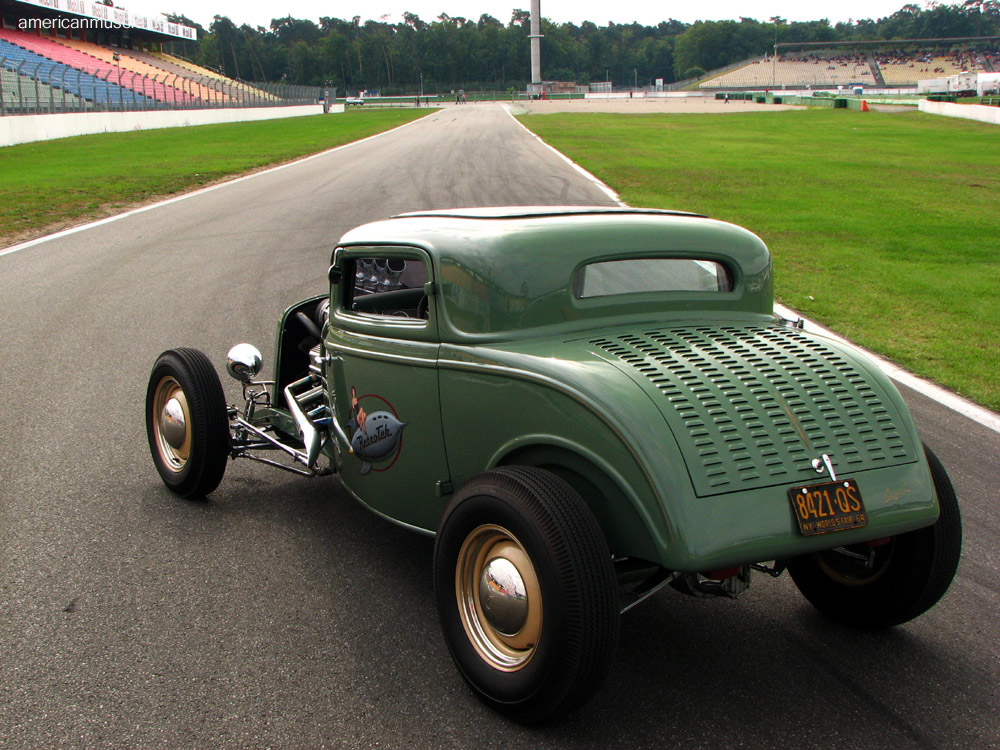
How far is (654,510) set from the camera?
2.71 meters

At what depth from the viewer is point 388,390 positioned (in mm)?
3684

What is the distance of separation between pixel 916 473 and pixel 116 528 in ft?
11.4

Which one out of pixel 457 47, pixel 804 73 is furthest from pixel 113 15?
pixel 457 47

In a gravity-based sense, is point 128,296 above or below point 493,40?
below

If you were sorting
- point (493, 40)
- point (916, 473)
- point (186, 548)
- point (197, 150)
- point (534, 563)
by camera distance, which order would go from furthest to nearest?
point (493, 40) → point (197, 150) → point (186, 548) → point (916, 473) → point (534, 563)

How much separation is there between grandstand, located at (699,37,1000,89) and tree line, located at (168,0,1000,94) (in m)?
32.1

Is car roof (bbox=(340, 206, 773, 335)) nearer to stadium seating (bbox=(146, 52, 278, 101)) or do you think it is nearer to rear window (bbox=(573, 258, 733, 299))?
rear window (bbox=(573, 258, 733, 299))

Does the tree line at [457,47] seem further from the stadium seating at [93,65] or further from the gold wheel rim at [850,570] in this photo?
the gold wheel rim at [850,570]

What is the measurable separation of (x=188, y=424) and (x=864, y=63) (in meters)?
145

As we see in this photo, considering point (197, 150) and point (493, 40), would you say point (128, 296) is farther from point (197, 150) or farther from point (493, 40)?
point (493, 40)

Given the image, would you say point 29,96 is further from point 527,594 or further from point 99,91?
point 527,594

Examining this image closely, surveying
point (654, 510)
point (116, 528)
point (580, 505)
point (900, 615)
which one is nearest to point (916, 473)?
point (900, 615)

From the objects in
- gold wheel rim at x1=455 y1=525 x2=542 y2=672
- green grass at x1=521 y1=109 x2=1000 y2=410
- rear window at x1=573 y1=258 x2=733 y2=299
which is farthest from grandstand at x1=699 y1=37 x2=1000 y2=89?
gold wheel rim at x1=455 y1=525 x2=542 y2=672

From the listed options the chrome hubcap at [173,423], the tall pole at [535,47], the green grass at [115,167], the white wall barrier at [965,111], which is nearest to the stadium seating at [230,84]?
the green grass at [115,167]
